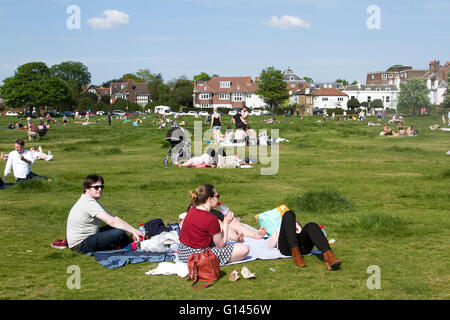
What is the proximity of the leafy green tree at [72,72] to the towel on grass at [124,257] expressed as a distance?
166 meters

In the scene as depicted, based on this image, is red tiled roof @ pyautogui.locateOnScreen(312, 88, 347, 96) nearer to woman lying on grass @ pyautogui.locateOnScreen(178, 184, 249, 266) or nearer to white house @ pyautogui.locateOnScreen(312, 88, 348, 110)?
white house @ pyautogui.locateOnScreen(312, 88, 348, 110)

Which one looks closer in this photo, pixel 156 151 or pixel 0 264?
pixel 0 264

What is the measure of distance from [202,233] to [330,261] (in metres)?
1.69

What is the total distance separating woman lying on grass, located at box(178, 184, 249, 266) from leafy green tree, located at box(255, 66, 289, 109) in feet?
336

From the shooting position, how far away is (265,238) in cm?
812

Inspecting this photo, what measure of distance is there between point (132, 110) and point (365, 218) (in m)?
104

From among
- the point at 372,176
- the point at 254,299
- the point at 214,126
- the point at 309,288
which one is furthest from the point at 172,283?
the point at 214,126

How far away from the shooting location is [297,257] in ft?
22.3

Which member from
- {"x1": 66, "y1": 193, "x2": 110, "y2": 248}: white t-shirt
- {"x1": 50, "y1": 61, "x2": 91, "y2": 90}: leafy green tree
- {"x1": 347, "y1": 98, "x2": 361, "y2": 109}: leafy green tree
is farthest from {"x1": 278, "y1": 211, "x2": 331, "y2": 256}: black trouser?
{"x1": 50, "y1": 61, "x2": 91, "y2": 90}: leafy green tree

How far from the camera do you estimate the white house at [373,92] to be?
400ft

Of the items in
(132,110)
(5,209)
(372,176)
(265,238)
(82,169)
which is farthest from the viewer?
(132,110)

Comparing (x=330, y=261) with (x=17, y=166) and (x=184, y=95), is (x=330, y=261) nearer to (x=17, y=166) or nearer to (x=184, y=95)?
(x=17, y=166)

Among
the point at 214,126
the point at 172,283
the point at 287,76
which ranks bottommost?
the point at 172,283
